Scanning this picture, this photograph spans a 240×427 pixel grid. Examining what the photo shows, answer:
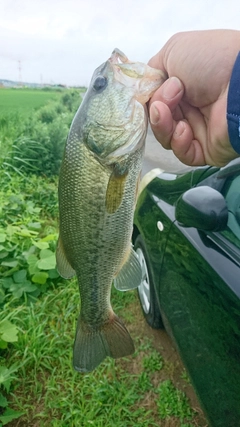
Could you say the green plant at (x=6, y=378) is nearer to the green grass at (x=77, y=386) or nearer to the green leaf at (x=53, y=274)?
the green grass at (x=77, y=386)

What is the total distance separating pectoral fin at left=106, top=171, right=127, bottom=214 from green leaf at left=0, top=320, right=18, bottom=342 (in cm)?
142

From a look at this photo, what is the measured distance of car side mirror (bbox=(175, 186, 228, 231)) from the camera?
1.92 meters

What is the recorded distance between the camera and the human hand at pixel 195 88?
1.45 m

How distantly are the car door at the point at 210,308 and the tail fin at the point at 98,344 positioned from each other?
0.37m

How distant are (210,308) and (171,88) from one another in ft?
3.09

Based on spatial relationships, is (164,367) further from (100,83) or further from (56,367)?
(100,83)

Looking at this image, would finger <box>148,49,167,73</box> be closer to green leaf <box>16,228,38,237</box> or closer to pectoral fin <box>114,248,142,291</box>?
pectoral fin <box>114,248,142,291</box>

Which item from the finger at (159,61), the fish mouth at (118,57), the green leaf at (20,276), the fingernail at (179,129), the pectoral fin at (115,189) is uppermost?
the fish mouth at (118,57)

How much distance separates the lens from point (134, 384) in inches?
102

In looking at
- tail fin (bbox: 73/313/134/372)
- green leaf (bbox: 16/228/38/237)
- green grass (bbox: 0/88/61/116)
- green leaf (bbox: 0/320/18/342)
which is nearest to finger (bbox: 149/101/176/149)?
tail fin (bbox: 73/313/134/372)

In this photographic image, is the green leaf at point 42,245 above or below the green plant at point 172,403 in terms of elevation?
above

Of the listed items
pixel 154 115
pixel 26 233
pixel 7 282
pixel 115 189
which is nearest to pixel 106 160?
pixel 115 189

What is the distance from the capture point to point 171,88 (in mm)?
1410

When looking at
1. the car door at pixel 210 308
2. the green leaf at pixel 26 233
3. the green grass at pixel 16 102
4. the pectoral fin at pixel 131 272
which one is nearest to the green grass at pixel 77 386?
the car door at pixel 210 308
